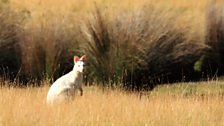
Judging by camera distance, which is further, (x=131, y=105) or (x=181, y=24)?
(x=181, y=24)

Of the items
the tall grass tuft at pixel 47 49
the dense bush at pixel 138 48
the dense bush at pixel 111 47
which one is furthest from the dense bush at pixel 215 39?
the tall grass tuft at pixel 47 49

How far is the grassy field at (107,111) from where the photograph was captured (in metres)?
6.96

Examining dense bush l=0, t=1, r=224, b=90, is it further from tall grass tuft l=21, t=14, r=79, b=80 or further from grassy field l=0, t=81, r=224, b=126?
grassy field l=0, t=81, r=224, b=126

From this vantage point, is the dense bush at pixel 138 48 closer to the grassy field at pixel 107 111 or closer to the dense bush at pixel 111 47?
the dense bush at pixel 111 47

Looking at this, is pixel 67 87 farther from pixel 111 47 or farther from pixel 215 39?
pixel 215 39

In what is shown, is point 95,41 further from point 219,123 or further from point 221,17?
point 219,123

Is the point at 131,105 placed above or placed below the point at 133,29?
below

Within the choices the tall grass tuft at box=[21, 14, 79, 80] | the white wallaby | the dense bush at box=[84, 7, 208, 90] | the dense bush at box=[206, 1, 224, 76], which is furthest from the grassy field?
the dense bush at box=[206, 1, 224, 76]

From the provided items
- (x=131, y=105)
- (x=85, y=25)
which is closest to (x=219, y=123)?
(x=131, y=105)

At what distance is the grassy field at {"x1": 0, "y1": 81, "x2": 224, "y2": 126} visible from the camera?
6965 mm

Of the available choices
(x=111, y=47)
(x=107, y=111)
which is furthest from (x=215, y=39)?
(x=107, y=111)

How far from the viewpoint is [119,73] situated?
11484mm

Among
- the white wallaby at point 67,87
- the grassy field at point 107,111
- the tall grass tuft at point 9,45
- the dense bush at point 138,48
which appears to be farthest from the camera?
the tall grass tuft at point 9,45

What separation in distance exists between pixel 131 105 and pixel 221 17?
647cm
